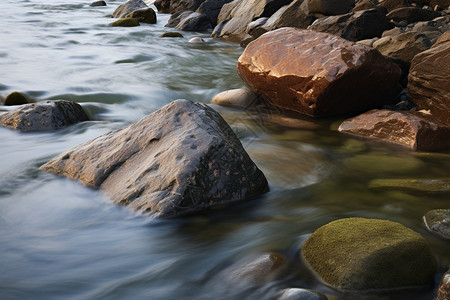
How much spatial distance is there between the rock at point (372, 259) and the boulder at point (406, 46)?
4824mm

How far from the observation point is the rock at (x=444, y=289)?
7.57 ft

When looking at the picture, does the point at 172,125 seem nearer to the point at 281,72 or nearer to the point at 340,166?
the point at 340,166

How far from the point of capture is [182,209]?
10.8 ft

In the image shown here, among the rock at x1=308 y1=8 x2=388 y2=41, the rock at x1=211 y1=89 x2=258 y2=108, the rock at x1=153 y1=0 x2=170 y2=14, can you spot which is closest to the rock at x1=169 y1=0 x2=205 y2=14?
the rock at x1=153 y1=0 x2=170 y2=14

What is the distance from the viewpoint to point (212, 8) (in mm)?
15289

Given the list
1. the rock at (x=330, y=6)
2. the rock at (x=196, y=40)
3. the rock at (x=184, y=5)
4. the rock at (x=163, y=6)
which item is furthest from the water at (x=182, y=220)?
the rock at (x=163, y=6)

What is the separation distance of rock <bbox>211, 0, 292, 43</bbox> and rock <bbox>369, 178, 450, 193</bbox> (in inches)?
353

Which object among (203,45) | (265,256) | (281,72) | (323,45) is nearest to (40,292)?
(265,256)

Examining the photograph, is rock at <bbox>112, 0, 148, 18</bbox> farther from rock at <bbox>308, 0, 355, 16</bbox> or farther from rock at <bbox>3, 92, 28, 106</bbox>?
rock at <bbox>3, 92, 28, 106</bbox>

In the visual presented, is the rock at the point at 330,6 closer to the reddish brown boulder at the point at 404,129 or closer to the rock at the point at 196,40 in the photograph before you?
the rock at the point at 196,40

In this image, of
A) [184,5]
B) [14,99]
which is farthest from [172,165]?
[184,5]

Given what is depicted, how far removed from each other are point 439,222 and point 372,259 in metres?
0.92

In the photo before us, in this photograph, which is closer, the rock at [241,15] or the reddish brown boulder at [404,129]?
the reddish brown boulder at [404,129]

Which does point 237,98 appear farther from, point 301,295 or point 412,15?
point 412,15
